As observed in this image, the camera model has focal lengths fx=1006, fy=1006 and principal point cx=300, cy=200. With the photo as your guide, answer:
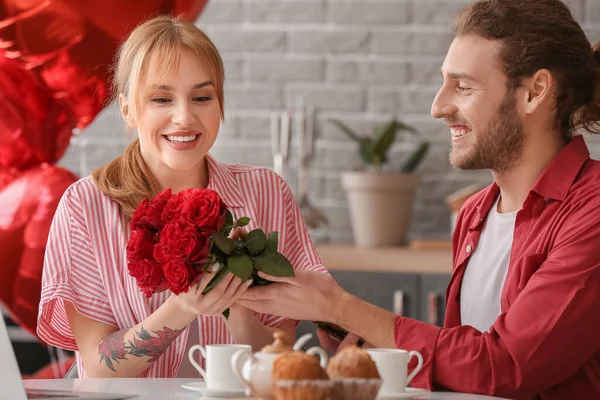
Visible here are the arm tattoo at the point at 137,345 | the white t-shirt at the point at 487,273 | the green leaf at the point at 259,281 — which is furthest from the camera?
the white t-shirt at the point at 487,273

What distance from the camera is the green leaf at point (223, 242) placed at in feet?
4.89

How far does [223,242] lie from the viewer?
150 centimetres

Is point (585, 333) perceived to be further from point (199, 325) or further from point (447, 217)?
point (447, 217)

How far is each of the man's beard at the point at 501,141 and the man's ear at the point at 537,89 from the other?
0.03 metres

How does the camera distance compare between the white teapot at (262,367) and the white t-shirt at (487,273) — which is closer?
the white teapot at (262,367)

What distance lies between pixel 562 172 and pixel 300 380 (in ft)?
3.19

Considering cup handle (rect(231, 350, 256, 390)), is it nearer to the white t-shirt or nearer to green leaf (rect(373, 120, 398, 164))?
the white t-shirt

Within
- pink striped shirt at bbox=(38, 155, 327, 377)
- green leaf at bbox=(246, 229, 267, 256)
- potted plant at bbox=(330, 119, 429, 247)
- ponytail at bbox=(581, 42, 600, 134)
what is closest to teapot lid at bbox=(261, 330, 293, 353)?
green leaf at bbox=(246, 229, 267, 256)

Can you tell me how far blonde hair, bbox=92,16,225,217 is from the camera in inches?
74.9

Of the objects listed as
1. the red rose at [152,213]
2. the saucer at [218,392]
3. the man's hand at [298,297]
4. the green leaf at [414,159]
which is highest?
the red rose at [152,213]

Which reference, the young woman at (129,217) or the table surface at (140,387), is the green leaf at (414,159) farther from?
the table surface at (140,387)

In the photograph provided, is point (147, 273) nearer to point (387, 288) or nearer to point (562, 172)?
point (562, 172)

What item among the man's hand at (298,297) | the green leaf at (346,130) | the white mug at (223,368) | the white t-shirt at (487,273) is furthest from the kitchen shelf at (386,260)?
the white mug at (223,368)

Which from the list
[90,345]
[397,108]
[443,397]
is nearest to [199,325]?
[90,345]
